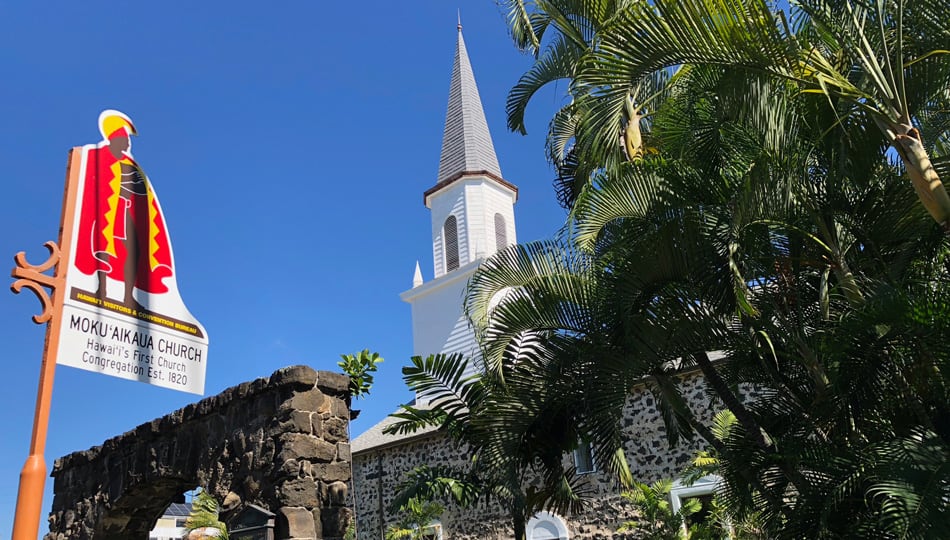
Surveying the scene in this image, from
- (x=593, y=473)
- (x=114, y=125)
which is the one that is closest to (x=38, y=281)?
(x=114, y=125)

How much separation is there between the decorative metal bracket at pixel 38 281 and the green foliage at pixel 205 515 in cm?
452

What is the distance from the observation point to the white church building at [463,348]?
15234 mm

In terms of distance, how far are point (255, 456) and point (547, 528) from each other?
10020 millimetres

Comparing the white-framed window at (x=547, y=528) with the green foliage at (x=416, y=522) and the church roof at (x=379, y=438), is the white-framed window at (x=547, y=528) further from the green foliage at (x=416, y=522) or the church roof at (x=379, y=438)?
the church roof at (x=379, y=438)

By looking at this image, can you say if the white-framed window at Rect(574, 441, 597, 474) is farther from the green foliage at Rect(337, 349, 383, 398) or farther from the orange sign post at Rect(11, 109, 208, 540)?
the orange sign post at Rect(11, 109, 208, 540)

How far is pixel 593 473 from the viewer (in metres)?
15.9

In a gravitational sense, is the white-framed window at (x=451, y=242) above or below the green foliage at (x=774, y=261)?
above

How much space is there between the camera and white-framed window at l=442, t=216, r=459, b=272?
28750mm

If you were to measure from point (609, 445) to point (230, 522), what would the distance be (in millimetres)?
4059

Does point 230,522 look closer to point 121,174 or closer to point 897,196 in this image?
point 121,174

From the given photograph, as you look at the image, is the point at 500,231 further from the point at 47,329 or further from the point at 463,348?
the point at 47,329

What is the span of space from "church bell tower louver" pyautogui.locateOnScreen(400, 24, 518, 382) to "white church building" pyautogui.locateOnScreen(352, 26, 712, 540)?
0.04 m

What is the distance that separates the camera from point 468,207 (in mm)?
28375

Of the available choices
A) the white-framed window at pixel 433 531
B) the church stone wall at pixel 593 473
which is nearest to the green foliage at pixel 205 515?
the church stone wall at pixel 593 473
